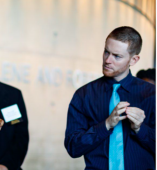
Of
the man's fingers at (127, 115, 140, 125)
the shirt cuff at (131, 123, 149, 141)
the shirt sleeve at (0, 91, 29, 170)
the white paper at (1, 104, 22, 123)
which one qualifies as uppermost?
the man's fingers at (127, 115, 140, 125)

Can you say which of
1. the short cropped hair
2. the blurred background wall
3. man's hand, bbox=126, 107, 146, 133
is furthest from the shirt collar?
the blurred background wall

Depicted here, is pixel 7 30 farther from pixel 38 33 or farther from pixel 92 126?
pixel 92 126

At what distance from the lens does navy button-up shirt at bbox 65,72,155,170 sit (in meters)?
1.59

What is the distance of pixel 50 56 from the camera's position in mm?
4676

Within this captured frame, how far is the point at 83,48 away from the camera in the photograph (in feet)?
16.0

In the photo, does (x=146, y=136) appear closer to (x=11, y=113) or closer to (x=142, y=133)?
(x=142, y=133)

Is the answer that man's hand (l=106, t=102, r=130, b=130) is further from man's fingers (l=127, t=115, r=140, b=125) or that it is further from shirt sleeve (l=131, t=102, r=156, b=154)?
shirt sleeve (l=131, t=102, r=156, b=154)

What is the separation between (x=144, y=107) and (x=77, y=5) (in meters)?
3.46

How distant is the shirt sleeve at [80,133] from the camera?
1.58 m

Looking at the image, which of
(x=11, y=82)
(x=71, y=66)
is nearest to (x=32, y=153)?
(x=11, y=82)

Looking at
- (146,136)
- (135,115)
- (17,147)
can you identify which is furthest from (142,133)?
(17,147)

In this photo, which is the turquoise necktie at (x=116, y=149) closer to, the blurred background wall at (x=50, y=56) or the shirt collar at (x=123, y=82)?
the shirt collar at (x=123, y=82)

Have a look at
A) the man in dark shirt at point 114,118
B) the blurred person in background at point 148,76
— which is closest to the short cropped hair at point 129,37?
the man in dark shirt at point 114,118

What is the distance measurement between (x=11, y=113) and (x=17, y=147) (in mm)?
267
